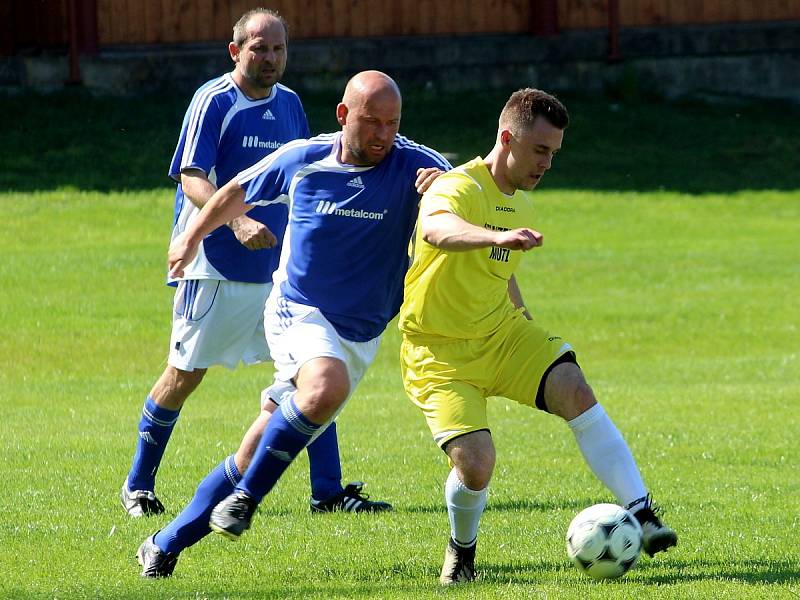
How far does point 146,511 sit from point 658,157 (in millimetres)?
17257

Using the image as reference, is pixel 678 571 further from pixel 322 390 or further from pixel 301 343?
pixel 301 343

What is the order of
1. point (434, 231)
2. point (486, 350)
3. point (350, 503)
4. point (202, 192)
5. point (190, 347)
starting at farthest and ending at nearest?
1. point (190, 347)
2. point (350, 503)
3. point (202, 192)
4. point (486, 350)
5. point (434, 231)

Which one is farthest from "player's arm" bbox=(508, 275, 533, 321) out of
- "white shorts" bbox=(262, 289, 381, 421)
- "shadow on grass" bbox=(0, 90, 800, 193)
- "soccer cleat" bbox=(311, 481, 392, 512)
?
"shadow on grass" bbox=(0, 90, 800, 193)

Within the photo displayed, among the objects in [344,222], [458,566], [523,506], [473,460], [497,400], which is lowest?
[497,400]

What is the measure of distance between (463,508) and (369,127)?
164 centimetres

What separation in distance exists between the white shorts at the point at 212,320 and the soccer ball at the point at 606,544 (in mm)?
2602

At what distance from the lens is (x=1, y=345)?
1451 cm

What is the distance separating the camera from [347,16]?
2412 centimetres

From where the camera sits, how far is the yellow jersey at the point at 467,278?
6047 mm

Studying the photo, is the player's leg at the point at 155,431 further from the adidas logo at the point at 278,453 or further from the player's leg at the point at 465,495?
the player's leg at the point at 465,495

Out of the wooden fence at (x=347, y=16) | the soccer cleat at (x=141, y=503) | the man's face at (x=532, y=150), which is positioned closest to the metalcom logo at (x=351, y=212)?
the man's face at (x=532, y=150)

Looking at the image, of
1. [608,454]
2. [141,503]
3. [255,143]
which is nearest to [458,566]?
[608,454]

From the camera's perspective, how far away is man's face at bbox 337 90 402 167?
594cm

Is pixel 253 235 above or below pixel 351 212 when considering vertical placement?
below
